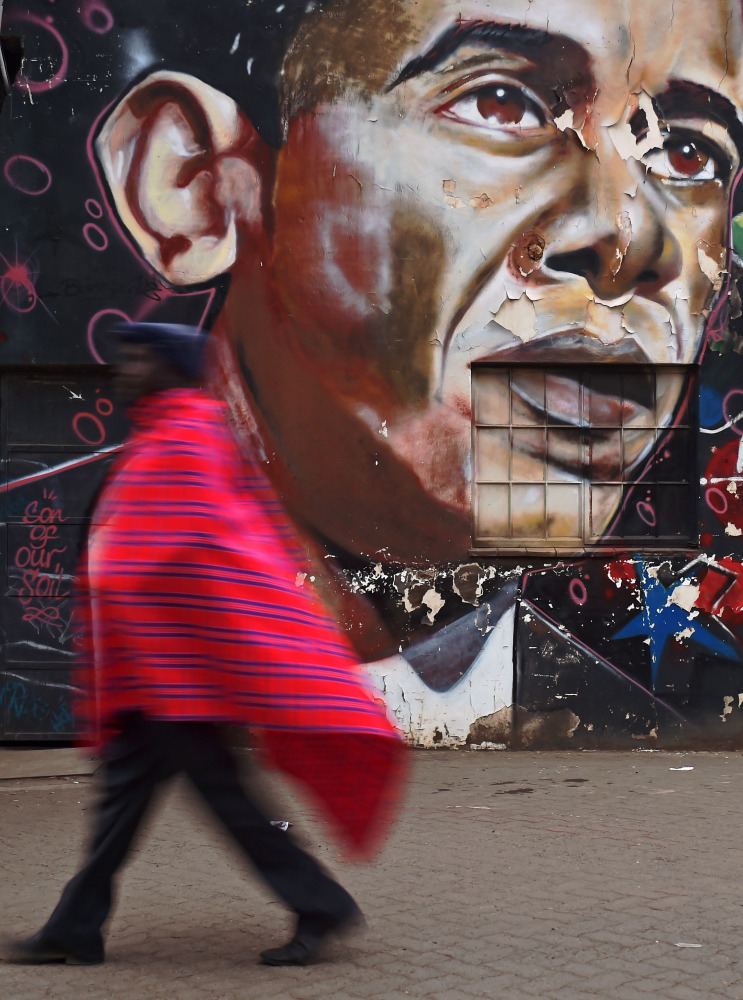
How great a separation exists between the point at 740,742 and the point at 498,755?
5.60 feet

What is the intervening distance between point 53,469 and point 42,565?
0.66 metres

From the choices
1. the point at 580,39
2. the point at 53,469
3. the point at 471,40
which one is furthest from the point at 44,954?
the point at 580,39

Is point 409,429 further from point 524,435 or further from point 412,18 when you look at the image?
point 412,18

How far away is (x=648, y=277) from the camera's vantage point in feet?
25.7

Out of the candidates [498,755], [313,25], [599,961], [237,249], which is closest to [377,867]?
[599,961]

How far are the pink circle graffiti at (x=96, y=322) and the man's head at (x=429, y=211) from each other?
39 cm

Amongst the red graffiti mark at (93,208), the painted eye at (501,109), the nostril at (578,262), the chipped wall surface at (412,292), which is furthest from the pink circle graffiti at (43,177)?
the nostril at (578,262)

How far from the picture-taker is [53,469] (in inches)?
303

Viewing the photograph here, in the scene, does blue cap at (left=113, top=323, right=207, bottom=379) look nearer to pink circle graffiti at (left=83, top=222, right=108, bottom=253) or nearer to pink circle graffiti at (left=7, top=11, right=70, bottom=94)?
pink circle graffiti at (left=83, top=222, right=108, bottom=253)

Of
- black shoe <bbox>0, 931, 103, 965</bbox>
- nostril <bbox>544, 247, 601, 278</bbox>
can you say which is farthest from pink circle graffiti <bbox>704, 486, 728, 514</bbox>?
black shoe <bbox>0, 931, 103, 965</bbox>

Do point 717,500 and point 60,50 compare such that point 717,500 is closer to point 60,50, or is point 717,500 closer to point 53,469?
point 53,469

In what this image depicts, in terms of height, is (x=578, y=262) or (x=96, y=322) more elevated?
(x=578, y=262)

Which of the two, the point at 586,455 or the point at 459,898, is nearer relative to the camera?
the point at 459,898

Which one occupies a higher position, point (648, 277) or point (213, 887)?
point (648, 277)
